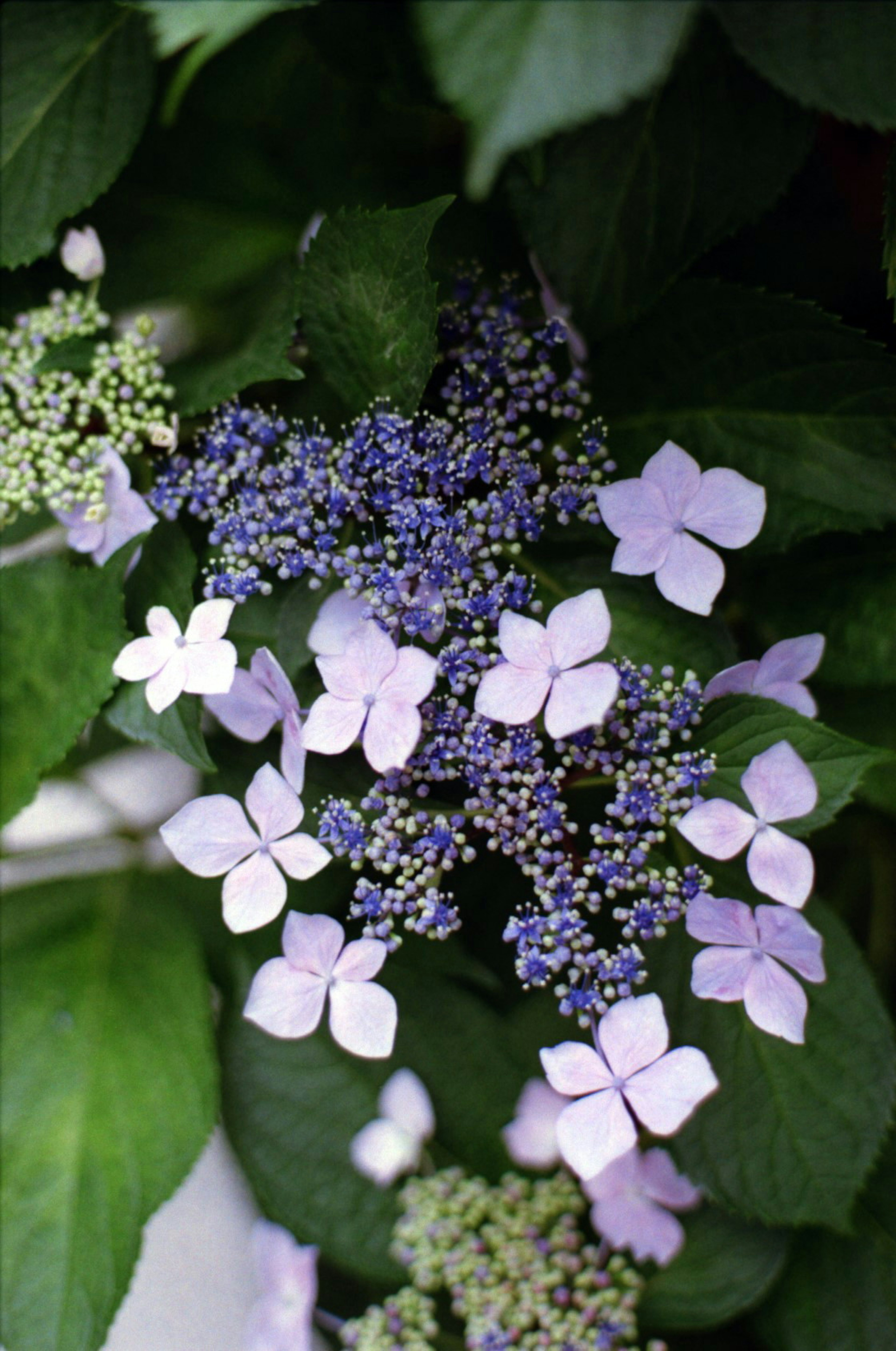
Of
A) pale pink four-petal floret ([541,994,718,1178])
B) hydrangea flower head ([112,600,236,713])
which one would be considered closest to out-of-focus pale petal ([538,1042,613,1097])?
pale pink four-petal floret ([541,994,718,1178])

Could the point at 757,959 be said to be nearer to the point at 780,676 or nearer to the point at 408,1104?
the point at 780,676

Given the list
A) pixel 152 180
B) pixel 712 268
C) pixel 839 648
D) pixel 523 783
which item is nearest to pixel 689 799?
pixel 523 783

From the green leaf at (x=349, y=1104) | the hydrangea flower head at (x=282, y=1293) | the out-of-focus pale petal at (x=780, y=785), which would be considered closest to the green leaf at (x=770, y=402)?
the out-of-focus pale petal at (x=780, y=785)

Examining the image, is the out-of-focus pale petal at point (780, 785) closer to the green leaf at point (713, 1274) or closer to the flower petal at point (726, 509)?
the flower petal at point (726, 509)

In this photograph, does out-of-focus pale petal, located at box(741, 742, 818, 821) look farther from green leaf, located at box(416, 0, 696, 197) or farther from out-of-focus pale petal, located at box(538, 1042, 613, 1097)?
green leaf, located at box(416, 0, 696, 197)

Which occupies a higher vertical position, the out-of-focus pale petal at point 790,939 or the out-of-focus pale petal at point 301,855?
the out-of-focus pale petal at point 301,855

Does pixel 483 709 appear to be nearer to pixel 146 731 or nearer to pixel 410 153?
pixel 146 731

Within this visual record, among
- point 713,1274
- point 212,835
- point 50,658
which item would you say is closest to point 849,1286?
point 713,1274

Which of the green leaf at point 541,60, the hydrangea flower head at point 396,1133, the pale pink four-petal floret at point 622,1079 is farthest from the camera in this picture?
the hydrangea flower head at point 396,1133
